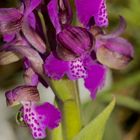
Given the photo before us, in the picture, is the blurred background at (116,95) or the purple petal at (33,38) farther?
the blurred background at (116,95)

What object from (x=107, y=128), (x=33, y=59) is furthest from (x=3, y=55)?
(x=107, y=128)

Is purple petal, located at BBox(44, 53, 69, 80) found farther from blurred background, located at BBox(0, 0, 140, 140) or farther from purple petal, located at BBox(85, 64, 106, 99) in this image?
blurred background, located at BBox(0, 0, 140, 140)

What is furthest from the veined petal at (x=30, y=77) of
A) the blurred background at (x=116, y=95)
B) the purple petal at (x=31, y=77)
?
the blurred background at (x=116, y=95)

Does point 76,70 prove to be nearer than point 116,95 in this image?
Yes

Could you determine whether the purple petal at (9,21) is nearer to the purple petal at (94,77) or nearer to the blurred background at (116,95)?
the purple petal at (94,77)

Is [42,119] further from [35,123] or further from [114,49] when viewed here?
[114,49]

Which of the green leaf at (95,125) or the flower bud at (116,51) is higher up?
the flower bud at (116,51)

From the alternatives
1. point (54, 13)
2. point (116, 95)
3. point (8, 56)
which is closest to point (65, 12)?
point (54, 13)
